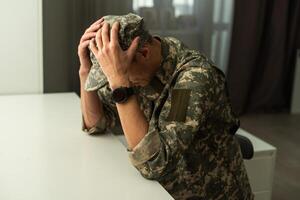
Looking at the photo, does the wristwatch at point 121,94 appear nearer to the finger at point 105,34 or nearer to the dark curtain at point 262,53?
the finger at point 105,34

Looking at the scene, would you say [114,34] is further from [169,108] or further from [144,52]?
[169,108]

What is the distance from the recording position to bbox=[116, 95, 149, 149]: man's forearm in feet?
4.03

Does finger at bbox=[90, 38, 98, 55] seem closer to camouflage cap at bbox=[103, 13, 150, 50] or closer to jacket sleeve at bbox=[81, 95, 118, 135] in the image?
camouflage cap at bbox=[103, 13, 150, 50]

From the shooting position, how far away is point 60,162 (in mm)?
1324

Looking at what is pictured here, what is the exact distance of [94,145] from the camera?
1.48 metres

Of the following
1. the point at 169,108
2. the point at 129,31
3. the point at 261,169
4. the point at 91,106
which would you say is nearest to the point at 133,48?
the point at 129,31

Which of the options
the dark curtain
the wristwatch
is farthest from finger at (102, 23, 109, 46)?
the dark curtain

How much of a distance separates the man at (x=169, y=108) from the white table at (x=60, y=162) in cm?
8

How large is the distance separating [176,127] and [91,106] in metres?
0.48

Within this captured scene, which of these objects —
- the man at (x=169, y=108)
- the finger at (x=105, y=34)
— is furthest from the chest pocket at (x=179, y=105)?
the finger at (x=105, y=34)

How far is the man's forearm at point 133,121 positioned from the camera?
1229mm

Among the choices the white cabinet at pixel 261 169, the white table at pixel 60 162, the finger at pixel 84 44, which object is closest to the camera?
the white table at pixel 60 162

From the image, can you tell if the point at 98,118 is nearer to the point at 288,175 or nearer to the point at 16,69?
the point at 16,69

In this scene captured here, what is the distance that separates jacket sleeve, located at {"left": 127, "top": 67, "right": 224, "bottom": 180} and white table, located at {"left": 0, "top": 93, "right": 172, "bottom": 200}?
6cm
